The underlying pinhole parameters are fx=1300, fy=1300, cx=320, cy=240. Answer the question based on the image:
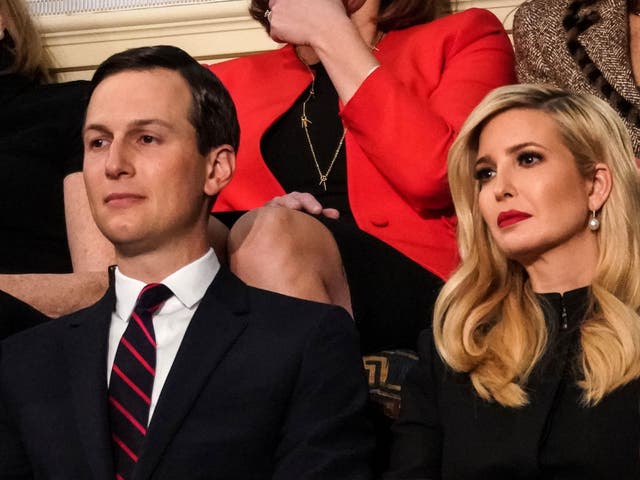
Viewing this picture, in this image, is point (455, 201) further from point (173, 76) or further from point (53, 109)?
point (53, 109)

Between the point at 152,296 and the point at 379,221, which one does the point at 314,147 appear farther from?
the point at 152,296

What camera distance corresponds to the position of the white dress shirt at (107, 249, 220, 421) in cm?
180

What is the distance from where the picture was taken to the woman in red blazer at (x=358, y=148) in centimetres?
210

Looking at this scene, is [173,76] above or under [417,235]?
above

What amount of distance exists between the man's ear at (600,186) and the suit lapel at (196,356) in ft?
1.80

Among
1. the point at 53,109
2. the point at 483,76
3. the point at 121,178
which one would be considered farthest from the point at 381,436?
the point at 53,109

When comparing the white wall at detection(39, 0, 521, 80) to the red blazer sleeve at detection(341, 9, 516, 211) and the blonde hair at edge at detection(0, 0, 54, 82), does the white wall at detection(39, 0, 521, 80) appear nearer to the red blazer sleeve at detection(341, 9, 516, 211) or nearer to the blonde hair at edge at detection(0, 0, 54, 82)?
the blonde hair at edge at detection(0, 0, 54, 82)

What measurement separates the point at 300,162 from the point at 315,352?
77 centimetres

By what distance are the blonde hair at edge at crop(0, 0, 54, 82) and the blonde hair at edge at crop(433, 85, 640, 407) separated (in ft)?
3.77

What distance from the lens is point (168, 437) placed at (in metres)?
1.69

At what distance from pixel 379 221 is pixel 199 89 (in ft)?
1.72

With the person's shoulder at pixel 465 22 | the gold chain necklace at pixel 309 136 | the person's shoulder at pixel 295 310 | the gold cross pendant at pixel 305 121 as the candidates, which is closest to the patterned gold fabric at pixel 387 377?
the person's shoulder at pixel 295 310

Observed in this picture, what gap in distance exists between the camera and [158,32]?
9.82 feet

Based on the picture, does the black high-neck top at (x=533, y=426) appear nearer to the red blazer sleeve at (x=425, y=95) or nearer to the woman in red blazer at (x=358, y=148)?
the woman in red blazer at (x=358, y=148)
